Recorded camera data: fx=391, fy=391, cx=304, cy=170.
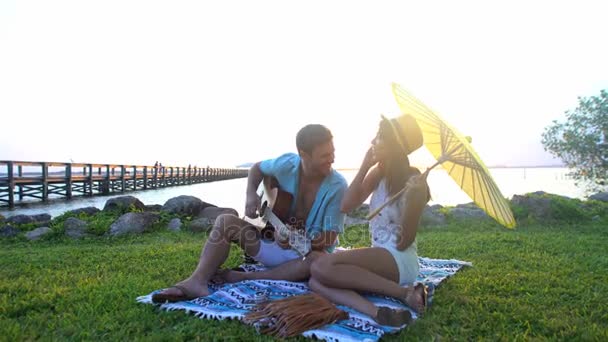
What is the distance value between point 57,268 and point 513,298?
14.0 ft

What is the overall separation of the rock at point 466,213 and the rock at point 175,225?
5135mm

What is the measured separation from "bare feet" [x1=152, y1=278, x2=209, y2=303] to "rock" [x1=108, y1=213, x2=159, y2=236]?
4265 mm

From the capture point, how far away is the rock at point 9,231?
6.56m

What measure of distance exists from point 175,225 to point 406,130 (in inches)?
225

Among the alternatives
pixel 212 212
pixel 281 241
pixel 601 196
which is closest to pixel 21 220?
pixel 212 212

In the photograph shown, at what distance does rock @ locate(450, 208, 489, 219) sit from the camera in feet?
24.4

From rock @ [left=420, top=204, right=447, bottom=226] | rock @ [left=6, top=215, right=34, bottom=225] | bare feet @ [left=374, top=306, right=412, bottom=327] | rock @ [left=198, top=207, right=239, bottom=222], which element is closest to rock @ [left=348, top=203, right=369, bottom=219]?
rock @ [left=420, top=204, right=447, bottom=226]

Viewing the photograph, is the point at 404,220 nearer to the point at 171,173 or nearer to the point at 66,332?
the point at 66,332

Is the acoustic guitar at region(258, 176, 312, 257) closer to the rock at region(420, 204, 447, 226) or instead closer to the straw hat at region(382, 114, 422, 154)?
the straw hat at region(382, 114, 422, 154)

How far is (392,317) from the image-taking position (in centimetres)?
229

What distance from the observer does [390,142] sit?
2590 mm

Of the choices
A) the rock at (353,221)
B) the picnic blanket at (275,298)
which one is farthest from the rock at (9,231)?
the rock at (353,221)

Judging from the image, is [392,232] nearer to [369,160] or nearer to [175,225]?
[369,160]

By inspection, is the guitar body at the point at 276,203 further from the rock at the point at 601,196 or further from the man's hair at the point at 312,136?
the rock at the point at 601,196
